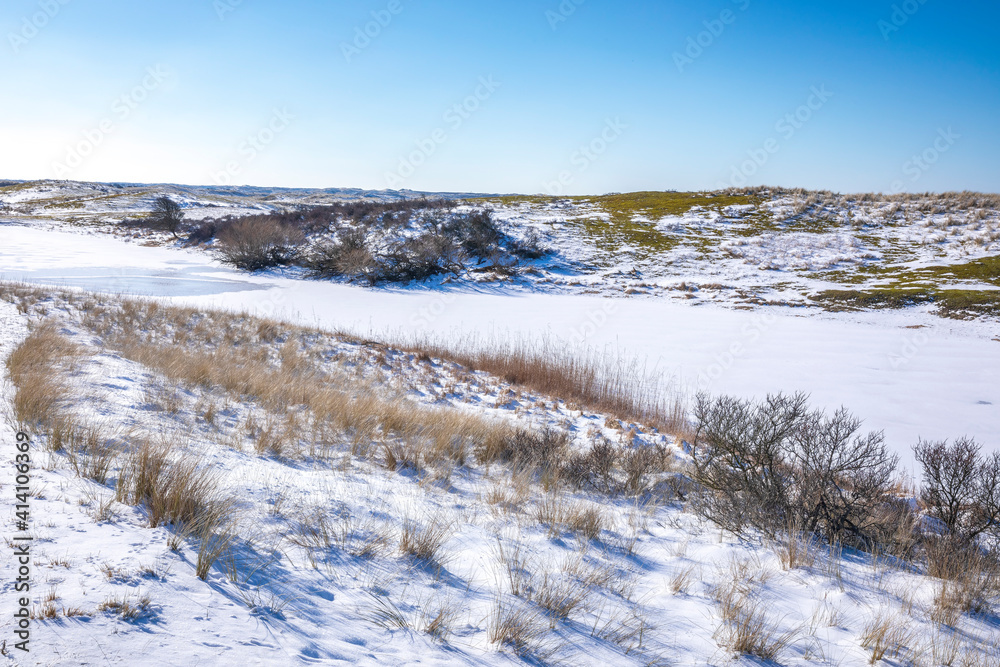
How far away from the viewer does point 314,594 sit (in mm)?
2686

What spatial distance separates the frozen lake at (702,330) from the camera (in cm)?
968

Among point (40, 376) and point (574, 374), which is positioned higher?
point (40, 376)

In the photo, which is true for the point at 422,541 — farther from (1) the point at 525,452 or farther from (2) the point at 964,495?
(2) the point at 964,495

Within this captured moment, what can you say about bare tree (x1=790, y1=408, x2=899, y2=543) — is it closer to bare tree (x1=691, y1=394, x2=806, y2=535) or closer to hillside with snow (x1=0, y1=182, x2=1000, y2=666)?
hillside with snow (x1=0, y1=182, x2=1000, y2=666)

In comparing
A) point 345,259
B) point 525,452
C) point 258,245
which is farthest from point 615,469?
point 258,245

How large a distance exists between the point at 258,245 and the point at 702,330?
2315cm

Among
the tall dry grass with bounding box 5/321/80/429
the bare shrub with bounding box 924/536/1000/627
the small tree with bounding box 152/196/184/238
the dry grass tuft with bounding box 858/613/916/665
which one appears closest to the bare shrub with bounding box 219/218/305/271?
the small tree with bounding box 152/196/184/238

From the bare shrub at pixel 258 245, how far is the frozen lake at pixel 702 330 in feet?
4.78

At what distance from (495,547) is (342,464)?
195 centimetres

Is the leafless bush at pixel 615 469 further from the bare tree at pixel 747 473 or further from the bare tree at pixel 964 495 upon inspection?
the bare tree at pixel 964 495

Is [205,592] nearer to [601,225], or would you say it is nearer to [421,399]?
[421,399]

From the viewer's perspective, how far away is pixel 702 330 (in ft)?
51.1

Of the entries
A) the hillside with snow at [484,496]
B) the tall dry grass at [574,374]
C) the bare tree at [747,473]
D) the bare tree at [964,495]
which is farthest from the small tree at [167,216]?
the bare tree at [964,495]

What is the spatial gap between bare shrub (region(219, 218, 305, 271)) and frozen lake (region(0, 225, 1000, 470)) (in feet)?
4.78
